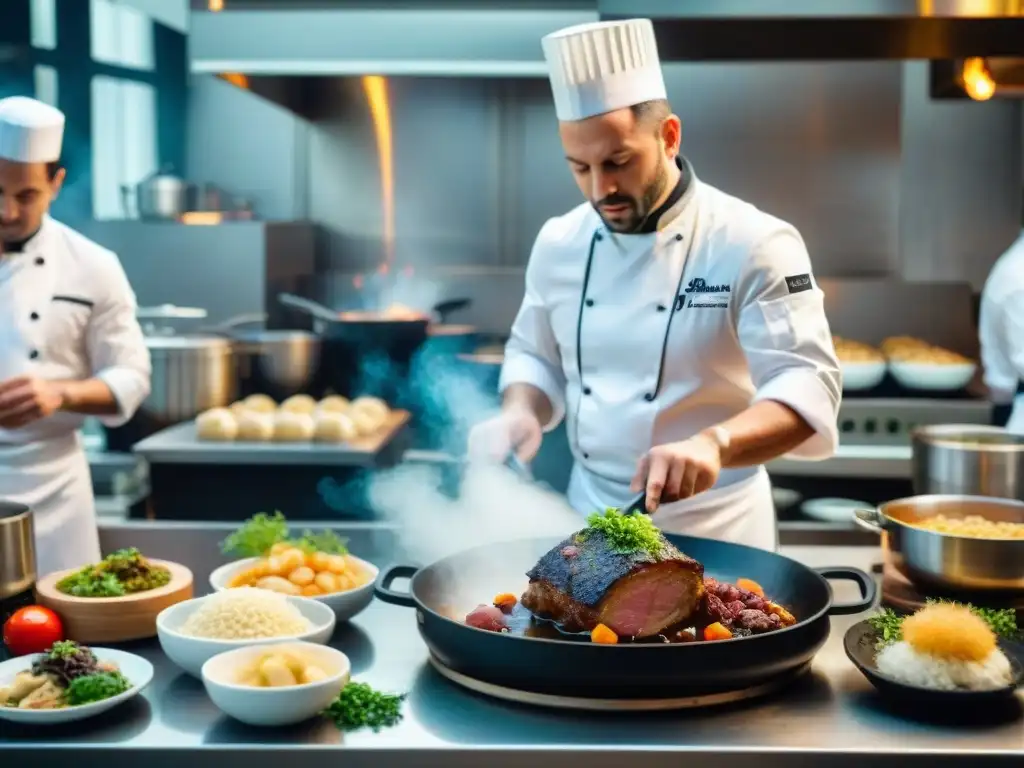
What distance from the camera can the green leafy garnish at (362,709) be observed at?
1.48m

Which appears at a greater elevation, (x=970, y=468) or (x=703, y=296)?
(x=703, y=296)

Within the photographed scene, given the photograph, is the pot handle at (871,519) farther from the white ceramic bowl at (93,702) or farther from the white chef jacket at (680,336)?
the white ceramic bowl at (93,702)

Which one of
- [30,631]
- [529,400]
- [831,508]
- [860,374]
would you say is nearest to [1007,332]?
[860,374]

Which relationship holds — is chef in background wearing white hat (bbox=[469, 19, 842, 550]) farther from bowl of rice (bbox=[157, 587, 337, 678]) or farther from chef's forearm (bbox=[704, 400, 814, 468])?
bowl of rice (bbox=[157, 587, 337, 678])

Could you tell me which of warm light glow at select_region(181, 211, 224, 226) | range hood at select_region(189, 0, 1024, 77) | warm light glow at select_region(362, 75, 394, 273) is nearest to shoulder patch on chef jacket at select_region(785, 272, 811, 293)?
range hood at select_region(189, 0, 1024, 77)

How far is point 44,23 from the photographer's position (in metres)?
4.84

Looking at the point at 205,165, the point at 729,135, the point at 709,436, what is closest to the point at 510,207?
the point at 729,135

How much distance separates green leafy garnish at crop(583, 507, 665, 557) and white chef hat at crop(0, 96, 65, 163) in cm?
199

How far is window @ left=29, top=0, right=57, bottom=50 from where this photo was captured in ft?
15.7

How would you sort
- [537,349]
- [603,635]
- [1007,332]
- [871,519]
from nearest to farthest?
[603,635], [871,519], [537,349], [1007,332]

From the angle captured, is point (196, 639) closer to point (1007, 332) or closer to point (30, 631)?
point (30, 631)

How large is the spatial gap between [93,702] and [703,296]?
4.81 ft

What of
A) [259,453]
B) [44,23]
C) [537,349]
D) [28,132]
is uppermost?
[44,23]

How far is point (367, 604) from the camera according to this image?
191 cm
